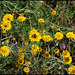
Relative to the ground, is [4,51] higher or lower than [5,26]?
lower

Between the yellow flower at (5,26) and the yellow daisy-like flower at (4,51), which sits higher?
the yellow flower at (5,26)

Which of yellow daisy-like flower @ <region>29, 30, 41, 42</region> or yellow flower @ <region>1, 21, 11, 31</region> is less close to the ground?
yellow flower @ <region>1, 21, 11, 31</region>

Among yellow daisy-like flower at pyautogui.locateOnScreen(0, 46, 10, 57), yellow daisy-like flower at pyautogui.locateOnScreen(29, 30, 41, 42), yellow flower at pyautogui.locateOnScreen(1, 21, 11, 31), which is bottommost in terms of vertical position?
yellow daisy-like flower at pyautogui.locateOnScreen(0, 46, 10, 57)

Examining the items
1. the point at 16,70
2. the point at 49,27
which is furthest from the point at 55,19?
the point at 16,70

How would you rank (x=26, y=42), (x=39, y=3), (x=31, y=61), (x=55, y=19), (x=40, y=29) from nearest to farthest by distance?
(x=31, y=61) < (x=26, y=42) < (x=40, y=29) < (x=39, y=3) < (x=55, y=19)

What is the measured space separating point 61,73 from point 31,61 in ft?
1.08

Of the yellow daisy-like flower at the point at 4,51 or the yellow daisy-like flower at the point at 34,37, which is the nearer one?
the yellow daisy-like flower at the point at 4,51

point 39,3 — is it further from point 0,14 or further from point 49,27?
point 0,14

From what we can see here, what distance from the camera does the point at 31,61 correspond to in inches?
49.9

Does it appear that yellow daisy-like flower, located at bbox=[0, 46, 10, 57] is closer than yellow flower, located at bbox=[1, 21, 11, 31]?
Yes


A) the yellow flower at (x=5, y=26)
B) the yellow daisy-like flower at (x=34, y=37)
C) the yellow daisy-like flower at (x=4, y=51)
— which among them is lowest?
the yellow daisy-like flower at (x=4, y=51)

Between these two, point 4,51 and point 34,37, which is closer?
point 4,51

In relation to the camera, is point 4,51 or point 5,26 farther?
point 5,26

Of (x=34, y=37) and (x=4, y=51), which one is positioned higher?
(x=34, y=37)
